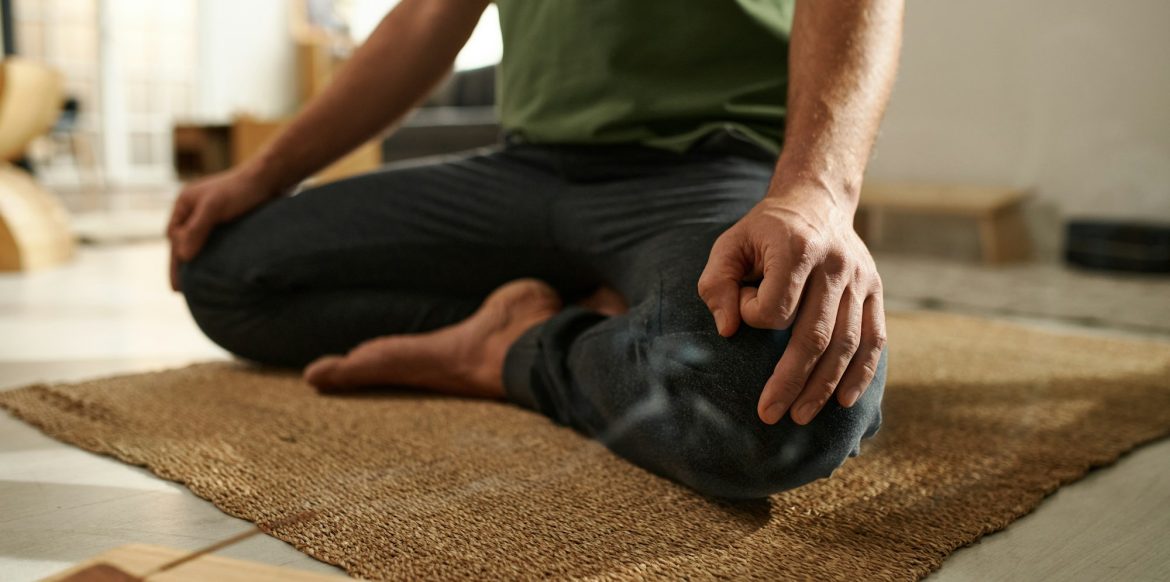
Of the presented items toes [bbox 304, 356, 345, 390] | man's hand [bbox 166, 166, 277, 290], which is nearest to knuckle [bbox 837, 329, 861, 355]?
toes [bbox 304, 356, 345, 390]

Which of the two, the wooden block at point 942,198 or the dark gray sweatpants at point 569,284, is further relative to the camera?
the wooden block at point 942,198

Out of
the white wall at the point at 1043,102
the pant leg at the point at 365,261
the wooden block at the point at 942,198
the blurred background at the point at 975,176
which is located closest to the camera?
the pant leg at the point at 365,261

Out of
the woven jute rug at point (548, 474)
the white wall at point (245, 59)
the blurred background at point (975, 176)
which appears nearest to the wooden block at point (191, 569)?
the woven jute rug at point (548, 474)

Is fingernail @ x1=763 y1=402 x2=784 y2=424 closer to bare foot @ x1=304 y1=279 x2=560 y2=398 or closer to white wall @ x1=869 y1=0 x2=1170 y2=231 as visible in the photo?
bare foot @ x1=304 y1=279 x2=560 y2=398

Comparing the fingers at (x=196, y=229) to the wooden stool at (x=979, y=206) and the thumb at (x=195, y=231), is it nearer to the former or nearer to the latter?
the thumb at (x=195, y=231)

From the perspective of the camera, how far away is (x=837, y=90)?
77cm

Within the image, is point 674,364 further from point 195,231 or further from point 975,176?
point 975,176

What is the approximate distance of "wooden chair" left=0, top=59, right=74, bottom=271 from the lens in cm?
209

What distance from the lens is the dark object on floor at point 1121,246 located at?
247 centimetres

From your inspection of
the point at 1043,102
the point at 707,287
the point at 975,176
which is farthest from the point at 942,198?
the point at 707,287

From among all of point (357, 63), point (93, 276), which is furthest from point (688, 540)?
point (93, 276)

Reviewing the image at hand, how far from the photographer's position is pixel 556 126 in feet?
3.48

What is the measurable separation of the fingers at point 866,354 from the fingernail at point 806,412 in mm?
26

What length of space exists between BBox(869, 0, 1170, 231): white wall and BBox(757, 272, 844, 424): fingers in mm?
2542
